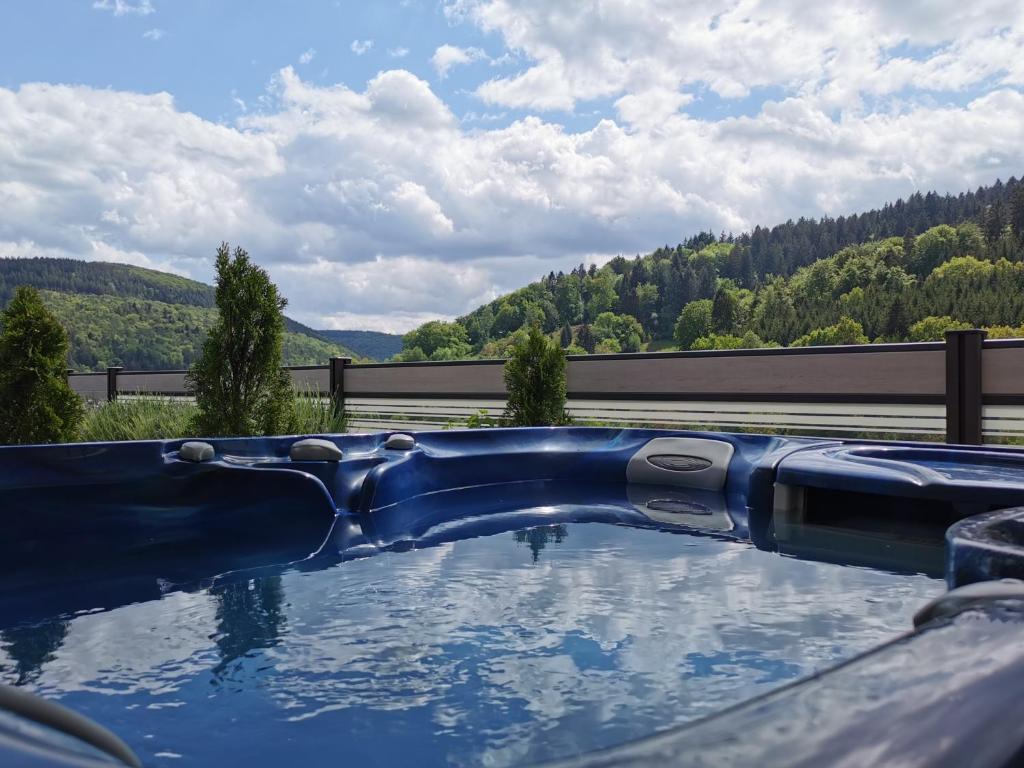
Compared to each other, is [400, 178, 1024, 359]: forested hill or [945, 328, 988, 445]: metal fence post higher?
[400, 178, 1024, 359]: forested hill

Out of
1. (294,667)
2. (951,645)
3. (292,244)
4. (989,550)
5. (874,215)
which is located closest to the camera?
(951,645)

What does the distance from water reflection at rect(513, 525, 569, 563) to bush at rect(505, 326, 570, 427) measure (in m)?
3.16

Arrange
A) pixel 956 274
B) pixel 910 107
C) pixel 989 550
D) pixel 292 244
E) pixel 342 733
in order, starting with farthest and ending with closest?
1. pixel 956 274
2. pixel 910 107
3. pixel 292 244
4. pixel 342 733
5. pixel 989 550

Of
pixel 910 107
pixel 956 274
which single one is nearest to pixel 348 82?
pixel 910 107

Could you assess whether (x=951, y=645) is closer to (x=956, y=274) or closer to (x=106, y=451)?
(x=106, y=451)

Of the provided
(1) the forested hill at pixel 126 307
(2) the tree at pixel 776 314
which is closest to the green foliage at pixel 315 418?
(1) the forested hill at pixel 126 307

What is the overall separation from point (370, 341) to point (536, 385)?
61.8 metres

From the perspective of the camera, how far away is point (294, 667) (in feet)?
5.43

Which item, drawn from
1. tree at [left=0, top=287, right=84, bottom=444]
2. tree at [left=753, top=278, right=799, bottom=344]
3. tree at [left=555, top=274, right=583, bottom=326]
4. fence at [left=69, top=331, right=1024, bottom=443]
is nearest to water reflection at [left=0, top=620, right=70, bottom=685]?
tree at [left=0, top=287, right=84, bottom=444]

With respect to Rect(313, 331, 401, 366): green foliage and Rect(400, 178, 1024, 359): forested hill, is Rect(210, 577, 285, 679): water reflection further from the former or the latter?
Rect(313, 331, 401, 366): green foliage

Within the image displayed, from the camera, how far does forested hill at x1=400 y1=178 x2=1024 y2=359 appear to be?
50.2 meters

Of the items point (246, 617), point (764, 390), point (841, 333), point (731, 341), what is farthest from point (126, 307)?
point (246, 617)

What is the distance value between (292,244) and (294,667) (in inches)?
368

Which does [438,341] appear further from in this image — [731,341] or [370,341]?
[731,341]
